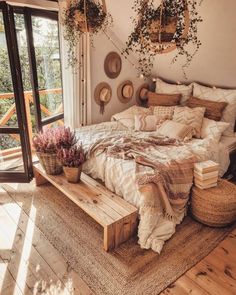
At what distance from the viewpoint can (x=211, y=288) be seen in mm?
1817

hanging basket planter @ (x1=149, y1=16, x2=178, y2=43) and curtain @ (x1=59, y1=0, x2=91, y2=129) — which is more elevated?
hanging basket planter @ (x1=149, y1=16, x2=178, y2=43)

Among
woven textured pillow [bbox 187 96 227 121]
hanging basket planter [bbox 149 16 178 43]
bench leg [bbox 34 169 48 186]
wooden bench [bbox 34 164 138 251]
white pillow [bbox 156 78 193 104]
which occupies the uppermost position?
hanging basket planter [bbox 149 16 178 43]

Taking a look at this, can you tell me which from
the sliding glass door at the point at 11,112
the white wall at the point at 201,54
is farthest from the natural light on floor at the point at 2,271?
the white wall at the point at 201,54

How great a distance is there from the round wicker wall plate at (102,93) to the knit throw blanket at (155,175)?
1.10 meters

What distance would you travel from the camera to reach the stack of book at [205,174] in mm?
2367

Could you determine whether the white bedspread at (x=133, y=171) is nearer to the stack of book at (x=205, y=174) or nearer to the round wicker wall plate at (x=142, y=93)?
the stack of book at (x=205, y=174)

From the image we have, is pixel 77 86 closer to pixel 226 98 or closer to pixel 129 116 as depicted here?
pixel 129 116

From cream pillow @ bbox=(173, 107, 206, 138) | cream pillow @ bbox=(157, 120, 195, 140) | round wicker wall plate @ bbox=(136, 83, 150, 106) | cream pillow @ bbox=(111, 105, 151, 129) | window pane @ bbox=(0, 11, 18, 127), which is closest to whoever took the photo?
window pane @ bbox=(0, 11, 18, 127)

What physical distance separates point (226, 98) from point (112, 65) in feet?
5.50

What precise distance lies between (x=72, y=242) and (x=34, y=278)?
1.43 ft

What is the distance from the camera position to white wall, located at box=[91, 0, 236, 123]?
2.52 meters

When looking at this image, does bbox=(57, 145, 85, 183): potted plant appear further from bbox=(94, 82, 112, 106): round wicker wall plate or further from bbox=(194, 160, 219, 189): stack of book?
bbox=(94, 82, 112, 106): round wicker wall plate

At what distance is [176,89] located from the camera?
3.78 metres

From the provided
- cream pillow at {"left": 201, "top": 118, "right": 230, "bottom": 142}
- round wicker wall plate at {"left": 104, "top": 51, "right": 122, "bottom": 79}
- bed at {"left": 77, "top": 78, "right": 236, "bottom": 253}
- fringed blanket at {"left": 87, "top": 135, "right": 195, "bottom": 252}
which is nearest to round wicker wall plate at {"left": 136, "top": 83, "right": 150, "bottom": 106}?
bed at {"left": 77, "top": 78, "right": 236, "bottom": 253}
